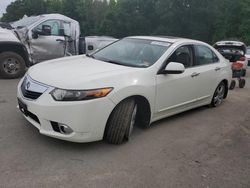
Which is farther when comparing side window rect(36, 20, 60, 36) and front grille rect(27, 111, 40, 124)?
side window rect(36, 20, 60, 36)

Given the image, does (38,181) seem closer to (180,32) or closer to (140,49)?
(140,49)

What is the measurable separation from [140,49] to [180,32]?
43.8 m

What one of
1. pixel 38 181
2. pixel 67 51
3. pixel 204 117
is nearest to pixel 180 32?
pixel 67 51

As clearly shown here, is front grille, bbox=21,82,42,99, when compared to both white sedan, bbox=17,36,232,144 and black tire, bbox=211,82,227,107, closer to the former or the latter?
white sedan, bbox=17,36,232,144

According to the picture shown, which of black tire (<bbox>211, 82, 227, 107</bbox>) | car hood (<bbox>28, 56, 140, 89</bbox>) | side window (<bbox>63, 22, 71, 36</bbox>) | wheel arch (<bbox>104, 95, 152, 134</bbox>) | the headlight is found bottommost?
black tire (<bbox>211, 82, 227, 107</bbox>)

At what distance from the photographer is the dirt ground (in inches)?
148

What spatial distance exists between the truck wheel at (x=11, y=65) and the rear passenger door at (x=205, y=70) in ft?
16.2

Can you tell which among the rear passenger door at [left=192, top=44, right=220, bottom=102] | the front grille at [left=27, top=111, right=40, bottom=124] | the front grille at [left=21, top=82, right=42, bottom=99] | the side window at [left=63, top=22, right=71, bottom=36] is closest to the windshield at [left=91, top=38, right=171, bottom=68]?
the rear passenger door at [left=192, top=44, right=220, bottom=102]

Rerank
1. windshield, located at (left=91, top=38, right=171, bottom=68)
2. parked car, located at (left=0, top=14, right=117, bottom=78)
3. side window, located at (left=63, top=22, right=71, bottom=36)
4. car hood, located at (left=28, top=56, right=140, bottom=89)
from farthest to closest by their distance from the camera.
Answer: side window, located at (left=63, top=22, right=71, bottom=36)
parked car, located at (left=0, top=14, right=117, bottom=78)
windshield, located at (left=91, top=38, right=171, bottom=68)
car hood, located at (left=28, top=56, right=140, bottom=89)

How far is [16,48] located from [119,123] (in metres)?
5.51

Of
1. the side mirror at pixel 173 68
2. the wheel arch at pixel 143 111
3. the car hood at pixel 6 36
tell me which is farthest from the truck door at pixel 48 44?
the side mirror at pixel 173 68

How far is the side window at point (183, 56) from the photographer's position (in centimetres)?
565

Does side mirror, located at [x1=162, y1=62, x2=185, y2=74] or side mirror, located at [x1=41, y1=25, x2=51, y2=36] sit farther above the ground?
side mirror, located at [x1=162, y1=62, x2=185, y2=74]

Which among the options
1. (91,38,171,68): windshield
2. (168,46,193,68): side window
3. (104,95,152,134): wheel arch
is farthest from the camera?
(168,46,193,68): side window
